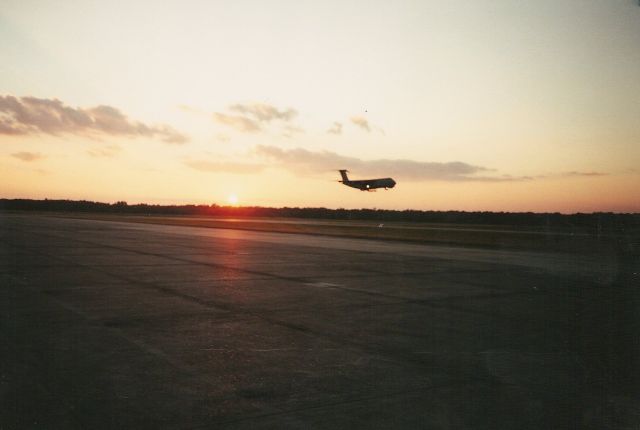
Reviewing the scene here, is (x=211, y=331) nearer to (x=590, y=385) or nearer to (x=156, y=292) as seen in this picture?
A: (x=156, y=292)

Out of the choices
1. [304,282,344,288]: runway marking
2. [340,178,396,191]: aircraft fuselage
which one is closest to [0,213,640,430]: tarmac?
[304,282,344,288]: runway marking

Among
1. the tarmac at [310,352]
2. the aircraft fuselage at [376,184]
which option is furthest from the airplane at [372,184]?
the tarmac at [310,352]

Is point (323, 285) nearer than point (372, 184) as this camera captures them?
Yes

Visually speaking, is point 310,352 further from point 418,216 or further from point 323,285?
point 418,216

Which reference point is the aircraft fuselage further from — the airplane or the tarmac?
the tarmac

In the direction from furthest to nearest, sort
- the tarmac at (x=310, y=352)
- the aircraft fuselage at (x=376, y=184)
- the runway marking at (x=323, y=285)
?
the aircraft fuselage at (x=376, y=184) < the runway marking at (x=323, y=285) < the tarmac at (x=310, y=352)

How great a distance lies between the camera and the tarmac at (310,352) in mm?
5195

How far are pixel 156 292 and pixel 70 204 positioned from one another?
7780 inches

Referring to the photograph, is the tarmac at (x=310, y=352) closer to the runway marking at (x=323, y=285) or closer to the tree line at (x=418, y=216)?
Result: the runway marking at (x=323, y=285)

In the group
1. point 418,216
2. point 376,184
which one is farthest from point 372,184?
point 418,216

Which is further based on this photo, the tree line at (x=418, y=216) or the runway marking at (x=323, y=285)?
the tree line at (x=418, y=216)

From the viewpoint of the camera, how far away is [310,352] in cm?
745

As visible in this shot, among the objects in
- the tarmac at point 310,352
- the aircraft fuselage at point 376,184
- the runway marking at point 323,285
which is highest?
the aircraft fuselage at point 376,184

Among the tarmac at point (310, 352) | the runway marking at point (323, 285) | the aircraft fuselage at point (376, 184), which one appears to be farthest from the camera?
the aircraft fuselage at point (376, 184)
